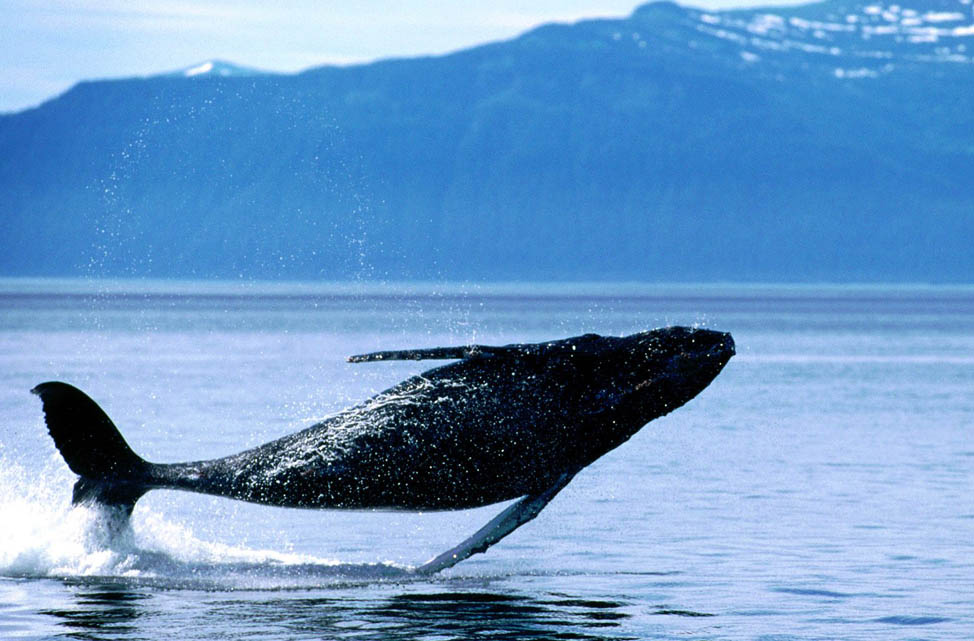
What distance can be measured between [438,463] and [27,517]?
497 cm

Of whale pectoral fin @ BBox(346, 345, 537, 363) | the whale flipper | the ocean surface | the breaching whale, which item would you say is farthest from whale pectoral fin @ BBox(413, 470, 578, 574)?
the whale flipper

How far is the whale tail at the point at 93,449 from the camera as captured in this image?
48.8 ft

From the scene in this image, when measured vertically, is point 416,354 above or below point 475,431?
above

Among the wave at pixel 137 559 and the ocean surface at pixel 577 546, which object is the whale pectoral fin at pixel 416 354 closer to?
the ocean surface at pixel 577 546

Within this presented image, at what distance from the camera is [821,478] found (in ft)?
79.7

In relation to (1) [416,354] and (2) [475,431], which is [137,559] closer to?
(2) [475,431]

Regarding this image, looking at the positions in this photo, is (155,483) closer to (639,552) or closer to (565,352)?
(565,352)

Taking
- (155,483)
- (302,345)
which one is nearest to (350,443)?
(155,483)

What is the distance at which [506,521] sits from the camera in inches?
558

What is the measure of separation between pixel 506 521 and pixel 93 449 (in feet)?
12.5

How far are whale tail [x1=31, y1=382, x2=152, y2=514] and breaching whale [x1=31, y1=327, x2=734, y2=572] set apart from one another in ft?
0.05

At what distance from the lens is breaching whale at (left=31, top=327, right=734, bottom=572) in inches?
568

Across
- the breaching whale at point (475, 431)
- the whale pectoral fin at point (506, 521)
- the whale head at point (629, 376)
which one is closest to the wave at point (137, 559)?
the breaching whale at point (475, 431)

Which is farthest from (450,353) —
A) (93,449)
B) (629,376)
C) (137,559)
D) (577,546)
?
(577,546)
